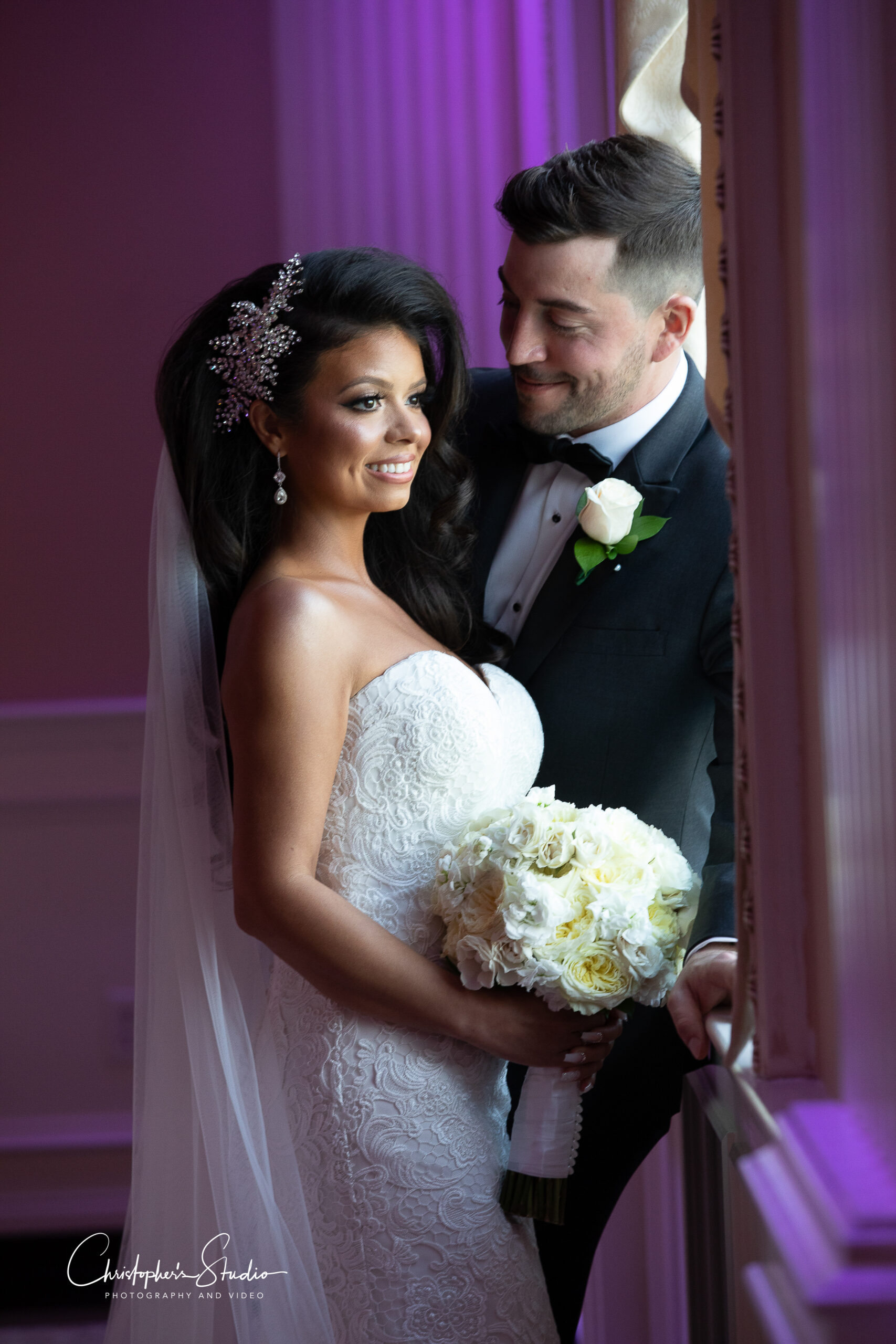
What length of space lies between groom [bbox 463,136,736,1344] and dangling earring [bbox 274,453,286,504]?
22.0 inches

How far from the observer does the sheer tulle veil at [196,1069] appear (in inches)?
65.0

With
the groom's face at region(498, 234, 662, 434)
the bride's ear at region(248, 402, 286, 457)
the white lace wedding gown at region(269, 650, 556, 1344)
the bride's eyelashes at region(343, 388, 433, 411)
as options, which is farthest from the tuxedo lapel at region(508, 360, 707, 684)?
the bride's ear at region(248, 402, 286, 457)

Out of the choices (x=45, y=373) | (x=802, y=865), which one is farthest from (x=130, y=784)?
(x=802, y=865)

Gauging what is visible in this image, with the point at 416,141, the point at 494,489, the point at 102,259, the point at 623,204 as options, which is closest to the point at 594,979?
the point at 494,489

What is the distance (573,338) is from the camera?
85.7 inches

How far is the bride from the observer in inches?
64.2

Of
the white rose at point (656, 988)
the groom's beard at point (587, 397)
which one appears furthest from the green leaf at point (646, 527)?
the white rose at point (656, 988)

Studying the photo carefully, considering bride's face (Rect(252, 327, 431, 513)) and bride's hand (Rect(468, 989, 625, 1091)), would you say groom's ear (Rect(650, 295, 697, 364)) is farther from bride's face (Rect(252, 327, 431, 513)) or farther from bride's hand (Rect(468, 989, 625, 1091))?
bride's hand (Rect(468, 989, 625, 1091))

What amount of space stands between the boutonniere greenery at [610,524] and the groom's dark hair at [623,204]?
43 centimetres

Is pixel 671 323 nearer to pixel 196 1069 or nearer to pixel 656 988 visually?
pixel 656 988

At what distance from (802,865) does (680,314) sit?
148cm

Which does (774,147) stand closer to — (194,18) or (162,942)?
(162,942)

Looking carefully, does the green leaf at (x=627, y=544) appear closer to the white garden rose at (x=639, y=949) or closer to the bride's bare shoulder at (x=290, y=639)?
the bride's bare shoulder at (x=290, y=639)

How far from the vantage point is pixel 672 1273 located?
256 cm
